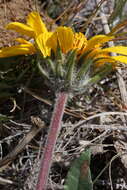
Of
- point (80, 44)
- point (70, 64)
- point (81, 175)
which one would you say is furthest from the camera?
point (80, 44)

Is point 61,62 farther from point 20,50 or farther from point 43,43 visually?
point 20,50

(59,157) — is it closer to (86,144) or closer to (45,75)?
(86,144)

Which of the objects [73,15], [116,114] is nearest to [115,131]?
[116,114]

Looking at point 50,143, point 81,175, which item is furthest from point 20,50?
point 81,175

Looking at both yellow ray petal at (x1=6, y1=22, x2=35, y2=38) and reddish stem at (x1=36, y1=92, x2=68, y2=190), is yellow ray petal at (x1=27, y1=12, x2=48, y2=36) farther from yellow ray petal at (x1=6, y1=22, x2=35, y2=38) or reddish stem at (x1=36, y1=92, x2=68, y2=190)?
→ reddish stem at (x1=36, y1=92, x2=68, y2=190)

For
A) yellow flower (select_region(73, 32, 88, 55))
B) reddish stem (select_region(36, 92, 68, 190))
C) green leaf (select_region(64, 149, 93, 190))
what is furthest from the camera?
yellow flower (select_region(73, 32, 88, 55))

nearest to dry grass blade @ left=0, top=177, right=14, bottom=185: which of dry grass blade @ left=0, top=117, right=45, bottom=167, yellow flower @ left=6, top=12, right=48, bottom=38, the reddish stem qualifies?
dry grass blade @ left=0, top=117, right=45, bottom=167

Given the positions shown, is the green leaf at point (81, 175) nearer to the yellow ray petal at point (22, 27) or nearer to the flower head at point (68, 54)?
the flower head at point (68, 54)
